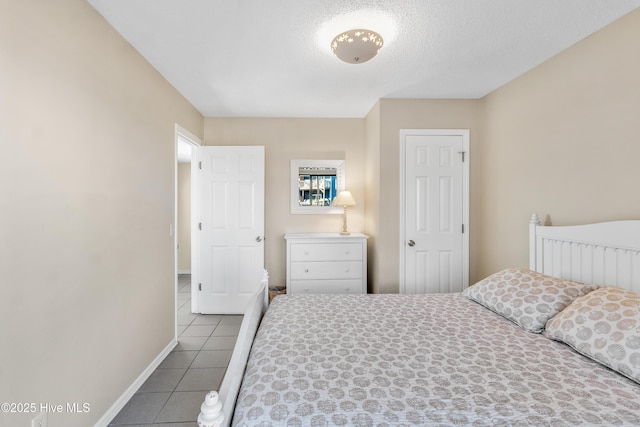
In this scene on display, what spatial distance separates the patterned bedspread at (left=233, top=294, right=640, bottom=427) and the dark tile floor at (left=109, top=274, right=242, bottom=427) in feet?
2.78

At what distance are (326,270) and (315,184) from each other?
1.12 meters

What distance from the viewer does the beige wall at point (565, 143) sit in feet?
5.12

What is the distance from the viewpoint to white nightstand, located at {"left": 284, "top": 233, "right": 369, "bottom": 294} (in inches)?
116

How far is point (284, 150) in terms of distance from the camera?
343cm

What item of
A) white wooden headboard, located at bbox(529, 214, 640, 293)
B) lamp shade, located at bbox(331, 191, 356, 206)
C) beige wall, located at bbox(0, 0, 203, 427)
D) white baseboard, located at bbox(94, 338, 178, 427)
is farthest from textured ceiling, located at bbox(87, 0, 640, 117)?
white baseboard, located at bbox(94, 338, 178, 427)

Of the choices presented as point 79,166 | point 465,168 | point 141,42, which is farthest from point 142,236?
point 465,168

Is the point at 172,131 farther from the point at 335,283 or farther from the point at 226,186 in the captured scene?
the point at 335,283

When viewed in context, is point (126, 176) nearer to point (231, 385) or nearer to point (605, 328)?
point (231, 385)

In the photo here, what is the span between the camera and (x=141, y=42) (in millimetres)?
1833

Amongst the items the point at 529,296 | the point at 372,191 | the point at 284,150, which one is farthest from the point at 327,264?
the point at 529,296

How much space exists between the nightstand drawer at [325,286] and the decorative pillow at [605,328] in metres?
1.81

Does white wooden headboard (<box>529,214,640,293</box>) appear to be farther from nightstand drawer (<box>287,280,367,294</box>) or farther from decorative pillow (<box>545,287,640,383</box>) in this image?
nightstand drawer (<box>287,280,367,294</box>)

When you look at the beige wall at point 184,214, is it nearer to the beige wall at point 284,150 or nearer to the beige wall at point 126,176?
the beige wall at point 284,150

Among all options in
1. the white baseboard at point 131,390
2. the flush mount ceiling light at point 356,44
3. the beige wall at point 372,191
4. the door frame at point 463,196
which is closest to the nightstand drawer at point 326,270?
the beige wall at point 372,191
